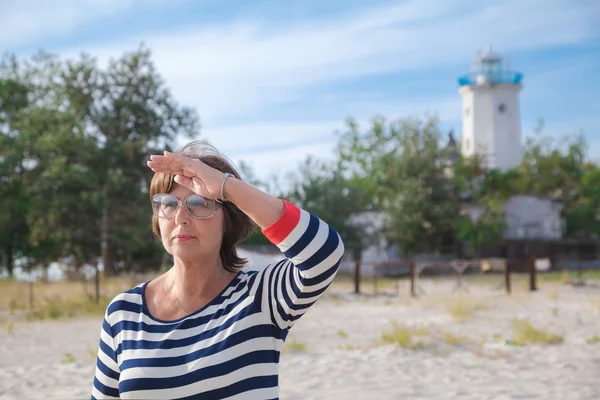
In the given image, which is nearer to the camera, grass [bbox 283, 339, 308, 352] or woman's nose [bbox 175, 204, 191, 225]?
woman's nose [bbox 175, 204, 191, 225]

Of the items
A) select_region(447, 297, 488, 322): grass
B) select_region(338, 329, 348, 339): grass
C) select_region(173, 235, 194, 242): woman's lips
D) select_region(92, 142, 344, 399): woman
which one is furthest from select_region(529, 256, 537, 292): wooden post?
select_region(173, 235, 194, 242): woman's lips

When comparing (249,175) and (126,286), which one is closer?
(126,286)

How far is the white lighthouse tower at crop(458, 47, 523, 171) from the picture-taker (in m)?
39.8

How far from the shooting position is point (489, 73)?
4244 cm

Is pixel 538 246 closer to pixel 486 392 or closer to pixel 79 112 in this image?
pixel 79 112

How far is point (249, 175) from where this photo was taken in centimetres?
3122

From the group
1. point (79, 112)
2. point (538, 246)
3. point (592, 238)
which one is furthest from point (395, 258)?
point (79, 112)

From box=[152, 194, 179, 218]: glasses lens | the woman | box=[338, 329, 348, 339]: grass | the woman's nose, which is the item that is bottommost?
box=[338, 329, 348, 339]: grass

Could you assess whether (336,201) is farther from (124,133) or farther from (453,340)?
(453,340)

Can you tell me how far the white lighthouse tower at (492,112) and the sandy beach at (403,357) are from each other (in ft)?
90.0

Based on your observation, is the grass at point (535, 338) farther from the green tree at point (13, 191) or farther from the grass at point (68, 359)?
the green tree at point (13, 191)

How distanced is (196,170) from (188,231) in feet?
0.69

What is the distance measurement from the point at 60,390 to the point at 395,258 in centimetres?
2863

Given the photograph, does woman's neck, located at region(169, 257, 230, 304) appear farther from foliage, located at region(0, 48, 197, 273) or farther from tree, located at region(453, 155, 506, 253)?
tree, located at region(453, 155, 506, 253)
